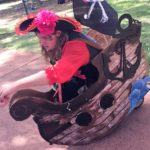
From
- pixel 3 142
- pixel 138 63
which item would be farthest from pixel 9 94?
pixel 138 63

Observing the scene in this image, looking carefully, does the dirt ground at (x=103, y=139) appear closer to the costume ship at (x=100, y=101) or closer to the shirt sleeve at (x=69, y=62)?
the costume ship at (x=100, y=101)

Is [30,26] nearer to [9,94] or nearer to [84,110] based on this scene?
[9,94]

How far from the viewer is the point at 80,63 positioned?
8.46 ft

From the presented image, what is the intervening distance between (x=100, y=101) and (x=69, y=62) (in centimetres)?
55

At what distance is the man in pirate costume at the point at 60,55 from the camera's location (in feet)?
8.17

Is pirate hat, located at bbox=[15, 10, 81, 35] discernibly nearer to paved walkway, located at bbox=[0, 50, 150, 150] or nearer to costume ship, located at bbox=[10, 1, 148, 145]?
costume ship, located at bbox=[10, 1, 148, 145]

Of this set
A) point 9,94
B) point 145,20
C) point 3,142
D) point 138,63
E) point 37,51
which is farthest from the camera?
point 145,20

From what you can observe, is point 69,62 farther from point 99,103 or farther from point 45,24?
point 99,103

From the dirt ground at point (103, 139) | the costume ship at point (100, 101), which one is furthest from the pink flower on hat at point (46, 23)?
the dirt ground at point (103, 139)

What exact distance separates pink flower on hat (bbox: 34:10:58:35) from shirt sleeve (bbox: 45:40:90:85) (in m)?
0.19

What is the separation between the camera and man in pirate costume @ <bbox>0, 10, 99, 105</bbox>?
249 centimetres

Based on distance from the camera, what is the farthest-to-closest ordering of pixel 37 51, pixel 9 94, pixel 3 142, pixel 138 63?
pixel 37 51, pixel 3 142, pixel 138 63, pixel 9 94

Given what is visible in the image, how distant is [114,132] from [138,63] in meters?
0.66

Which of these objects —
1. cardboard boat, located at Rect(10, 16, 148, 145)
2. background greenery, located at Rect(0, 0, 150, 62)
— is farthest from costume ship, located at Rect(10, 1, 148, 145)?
background greenery, located at Rect(0, 0, 150, 62)
